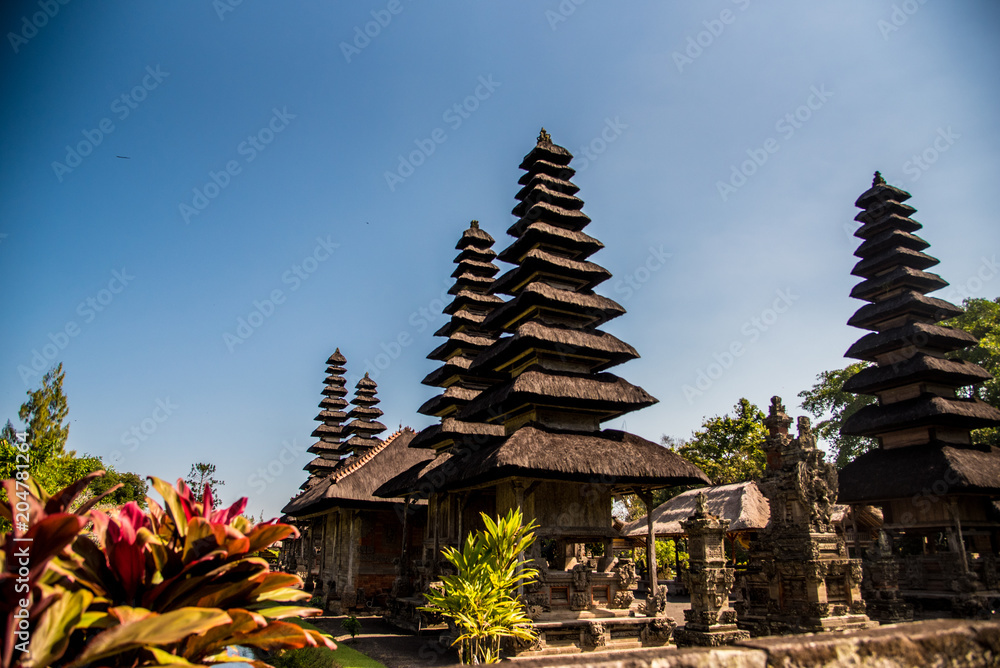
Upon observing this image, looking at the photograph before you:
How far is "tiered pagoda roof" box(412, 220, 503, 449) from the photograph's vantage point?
19.7 metres

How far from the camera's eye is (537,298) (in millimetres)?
16062

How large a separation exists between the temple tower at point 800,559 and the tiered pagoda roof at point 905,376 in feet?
30.7

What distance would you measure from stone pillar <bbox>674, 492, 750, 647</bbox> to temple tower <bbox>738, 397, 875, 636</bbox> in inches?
76.1

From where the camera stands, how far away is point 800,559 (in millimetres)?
12742

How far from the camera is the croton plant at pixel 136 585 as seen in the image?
195cm

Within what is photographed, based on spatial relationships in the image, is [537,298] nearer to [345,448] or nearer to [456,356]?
[456,356]

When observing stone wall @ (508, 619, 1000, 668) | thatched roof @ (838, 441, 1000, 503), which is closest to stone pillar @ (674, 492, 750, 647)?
stone wall @ (508, 619, 1000, 668)

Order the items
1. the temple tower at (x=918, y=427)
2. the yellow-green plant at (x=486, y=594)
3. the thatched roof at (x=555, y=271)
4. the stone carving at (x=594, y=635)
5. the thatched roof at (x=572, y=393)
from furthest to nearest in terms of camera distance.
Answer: the temple tower at (x=918, y=427), the thatched roof at (x=555, y=271), the thatched roof at (x=572, y=393), the stone carving at (x=594, y=635), the yellow-green plant at (x=486, y=594)

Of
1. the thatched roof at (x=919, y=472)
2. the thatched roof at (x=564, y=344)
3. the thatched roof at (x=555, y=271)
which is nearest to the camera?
the thatched roof at (x=564, y=344)

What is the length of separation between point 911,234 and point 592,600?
2298cm

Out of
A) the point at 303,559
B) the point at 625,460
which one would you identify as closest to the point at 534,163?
the point at 625,460

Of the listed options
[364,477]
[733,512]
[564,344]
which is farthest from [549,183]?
[733,512]

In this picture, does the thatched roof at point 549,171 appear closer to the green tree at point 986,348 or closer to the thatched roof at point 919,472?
the thatched roof at point 919,472

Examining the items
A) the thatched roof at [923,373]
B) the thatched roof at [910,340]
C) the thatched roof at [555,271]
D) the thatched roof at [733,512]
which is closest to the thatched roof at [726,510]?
the thatched roof at [733,512]
